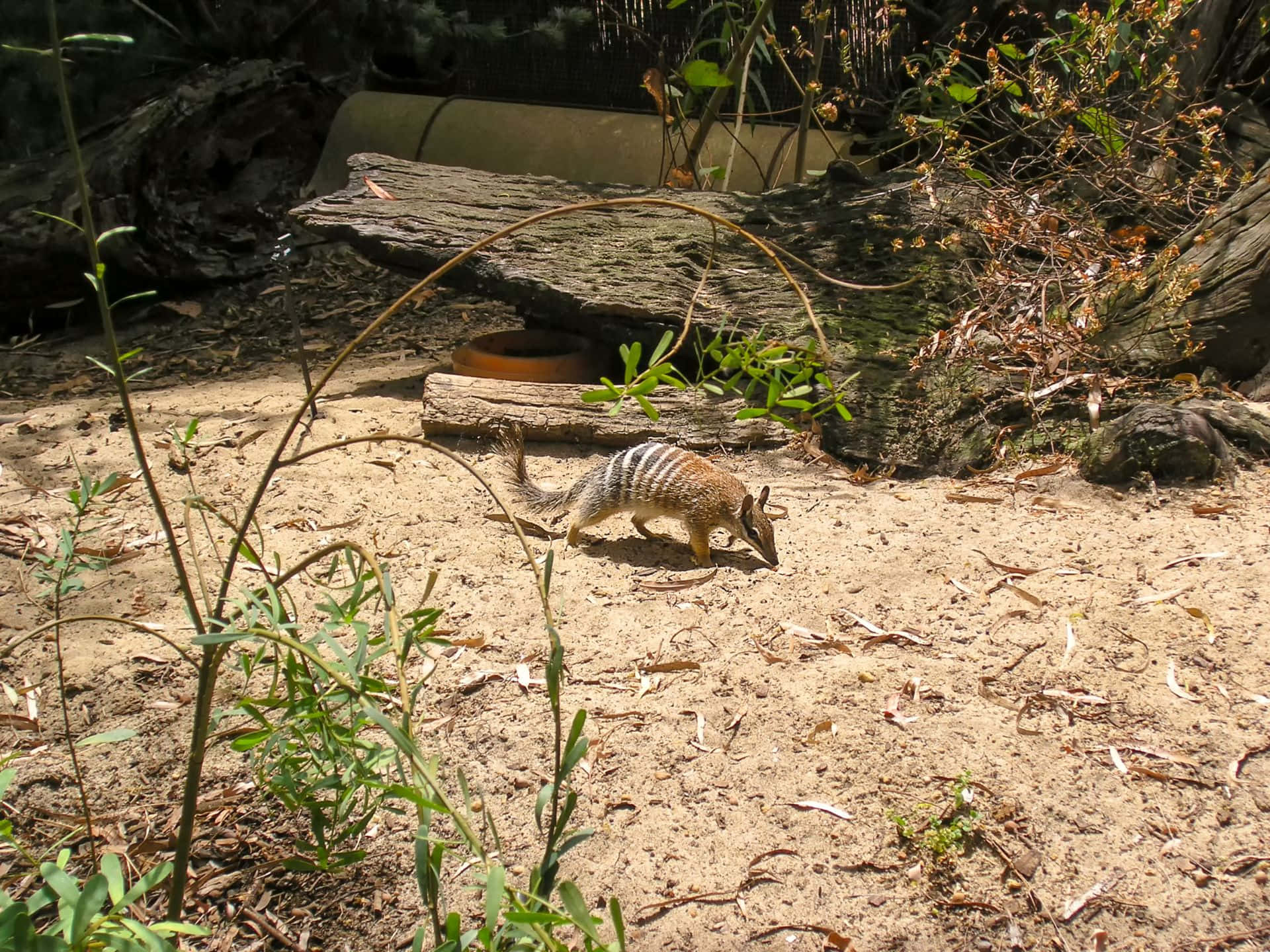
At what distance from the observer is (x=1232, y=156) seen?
4.74m

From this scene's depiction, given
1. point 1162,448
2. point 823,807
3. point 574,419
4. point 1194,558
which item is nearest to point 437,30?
point 574,419

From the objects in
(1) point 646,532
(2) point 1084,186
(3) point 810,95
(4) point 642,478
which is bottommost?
(1) point 646,532

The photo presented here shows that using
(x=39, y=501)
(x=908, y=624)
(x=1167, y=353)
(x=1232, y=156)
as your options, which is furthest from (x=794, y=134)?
(x=39, y=501)

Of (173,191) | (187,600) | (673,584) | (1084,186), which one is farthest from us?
(173,191)

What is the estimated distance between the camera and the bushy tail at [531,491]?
3783mm

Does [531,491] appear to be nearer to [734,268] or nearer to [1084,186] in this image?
[734,268]

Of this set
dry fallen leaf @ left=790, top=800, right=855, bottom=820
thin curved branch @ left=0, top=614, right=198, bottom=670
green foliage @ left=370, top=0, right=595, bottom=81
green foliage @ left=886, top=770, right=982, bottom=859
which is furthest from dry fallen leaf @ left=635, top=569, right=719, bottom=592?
green foliage @ left=370, top=0, right=595, bottom=81

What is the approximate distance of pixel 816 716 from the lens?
8.50ft

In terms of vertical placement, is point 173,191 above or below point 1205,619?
above

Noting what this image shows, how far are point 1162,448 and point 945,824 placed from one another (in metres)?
1.95

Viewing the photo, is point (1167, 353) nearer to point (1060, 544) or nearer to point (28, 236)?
point (1060, 544)

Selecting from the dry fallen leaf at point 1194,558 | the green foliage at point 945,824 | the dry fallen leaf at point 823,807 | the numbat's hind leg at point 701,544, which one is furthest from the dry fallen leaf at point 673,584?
the dry fallen leaf at point 1194,558

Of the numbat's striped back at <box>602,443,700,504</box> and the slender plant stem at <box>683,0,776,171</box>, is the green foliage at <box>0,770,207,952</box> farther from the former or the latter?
the slender plant stem at <box>683,0,776,171</box>

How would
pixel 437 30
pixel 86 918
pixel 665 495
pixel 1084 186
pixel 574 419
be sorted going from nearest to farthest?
1. pixel 86 918
2. pixel 665 495
3. pixel 574 419
4. pixel 1084 186
5. pixel 437 30
